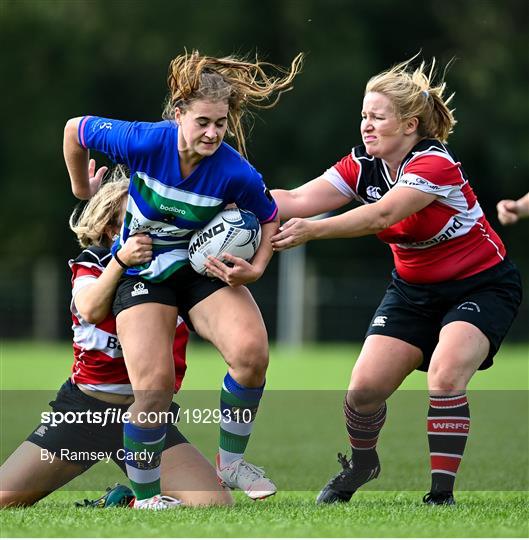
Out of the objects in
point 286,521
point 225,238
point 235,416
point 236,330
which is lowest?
point 286,521

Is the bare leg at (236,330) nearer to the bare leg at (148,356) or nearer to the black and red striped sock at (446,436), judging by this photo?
the bare leg at (148,356)

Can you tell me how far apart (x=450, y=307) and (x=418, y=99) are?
36.3 inches

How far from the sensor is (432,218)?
5.08 metres

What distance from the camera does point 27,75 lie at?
25.6m

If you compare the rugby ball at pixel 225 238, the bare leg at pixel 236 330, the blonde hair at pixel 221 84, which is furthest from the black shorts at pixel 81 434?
the blonde hair at pixel 221 84

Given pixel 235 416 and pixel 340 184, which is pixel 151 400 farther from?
pixel 340 184

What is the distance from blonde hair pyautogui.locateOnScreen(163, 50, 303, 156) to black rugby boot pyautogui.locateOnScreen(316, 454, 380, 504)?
1535 millimetres

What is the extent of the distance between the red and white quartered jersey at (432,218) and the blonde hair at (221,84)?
1.95 ft

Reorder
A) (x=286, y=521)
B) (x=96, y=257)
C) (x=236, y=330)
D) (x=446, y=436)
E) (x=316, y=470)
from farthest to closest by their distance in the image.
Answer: (x=316, y=470)
(x=96, y=257)
(x=446, y=436)
(x=236, y=330)
(x=286, y=521)

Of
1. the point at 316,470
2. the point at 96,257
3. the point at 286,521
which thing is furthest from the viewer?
Result: the point at 316,470

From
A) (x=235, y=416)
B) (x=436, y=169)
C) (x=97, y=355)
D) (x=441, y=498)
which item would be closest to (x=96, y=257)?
(x=97, y=355)

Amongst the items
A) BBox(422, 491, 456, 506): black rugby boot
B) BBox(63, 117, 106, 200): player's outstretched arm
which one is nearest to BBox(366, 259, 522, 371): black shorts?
BBox(422, 491, 456, 506): black rugby boot

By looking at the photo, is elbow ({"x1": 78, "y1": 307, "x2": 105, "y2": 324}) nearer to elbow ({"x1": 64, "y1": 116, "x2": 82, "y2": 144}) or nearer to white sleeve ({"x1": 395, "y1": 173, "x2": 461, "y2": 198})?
elbow ({"x1": 64, "y1": 116, "x2": 82, "y2": 144})

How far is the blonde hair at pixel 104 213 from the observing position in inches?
203
